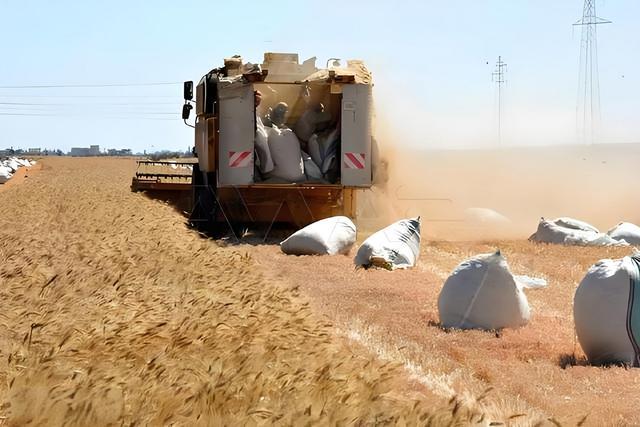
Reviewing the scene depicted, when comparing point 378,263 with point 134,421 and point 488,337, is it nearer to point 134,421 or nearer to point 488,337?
point 488,337

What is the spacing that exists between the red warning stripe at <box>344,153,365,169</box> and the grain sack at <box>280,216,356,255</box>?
2.10 m

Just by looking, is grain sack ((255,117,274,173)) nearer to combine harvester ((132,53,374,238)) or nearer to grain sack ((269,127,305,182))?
combine harvester ((132,53,374,238))

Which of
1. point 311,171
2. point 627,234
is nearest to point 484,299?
point 311,171

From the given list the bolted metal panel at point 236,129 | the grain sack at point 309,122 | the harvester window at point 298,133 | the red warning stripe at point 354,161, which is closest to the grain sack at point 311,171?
the harvester window at point 298,133

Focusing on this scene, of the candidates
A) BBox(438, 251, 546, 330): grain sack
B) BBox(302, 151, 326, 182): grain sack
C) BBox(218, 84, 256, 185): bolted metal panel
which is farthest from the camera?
BBox(302, 151, 326, 182): grain sack

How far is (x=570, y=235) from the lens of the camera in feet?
60.4

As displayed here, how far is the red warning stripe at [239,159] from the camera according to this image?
18.0 metres

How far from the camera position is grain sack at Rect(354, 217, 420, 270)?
1370cm

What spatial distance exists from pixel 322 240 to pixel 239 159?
3.09 metres

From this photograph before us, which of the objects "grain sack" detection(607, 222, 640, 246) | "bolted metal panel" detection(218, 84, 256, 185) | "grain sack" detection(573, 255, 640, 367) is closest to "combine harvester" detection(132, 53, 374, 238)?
"bolted metal panel" detection(218, 84, 256, 185)

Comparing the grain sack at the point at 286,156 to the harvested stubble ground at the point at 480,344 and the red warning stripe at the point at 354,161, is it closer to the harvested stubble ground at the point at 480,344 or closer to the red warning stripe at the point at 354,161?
the red warning stripe at the point at 354,161

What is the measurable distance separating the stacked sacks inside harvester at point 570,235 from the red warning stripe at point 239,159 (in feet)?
18.7

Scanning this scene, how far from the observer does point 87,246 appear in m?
11.2

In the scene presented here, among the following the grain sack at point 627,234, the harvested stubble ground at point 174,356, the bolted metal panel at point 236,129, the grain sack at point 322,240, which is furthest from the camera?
the grain sack at point 627,234
